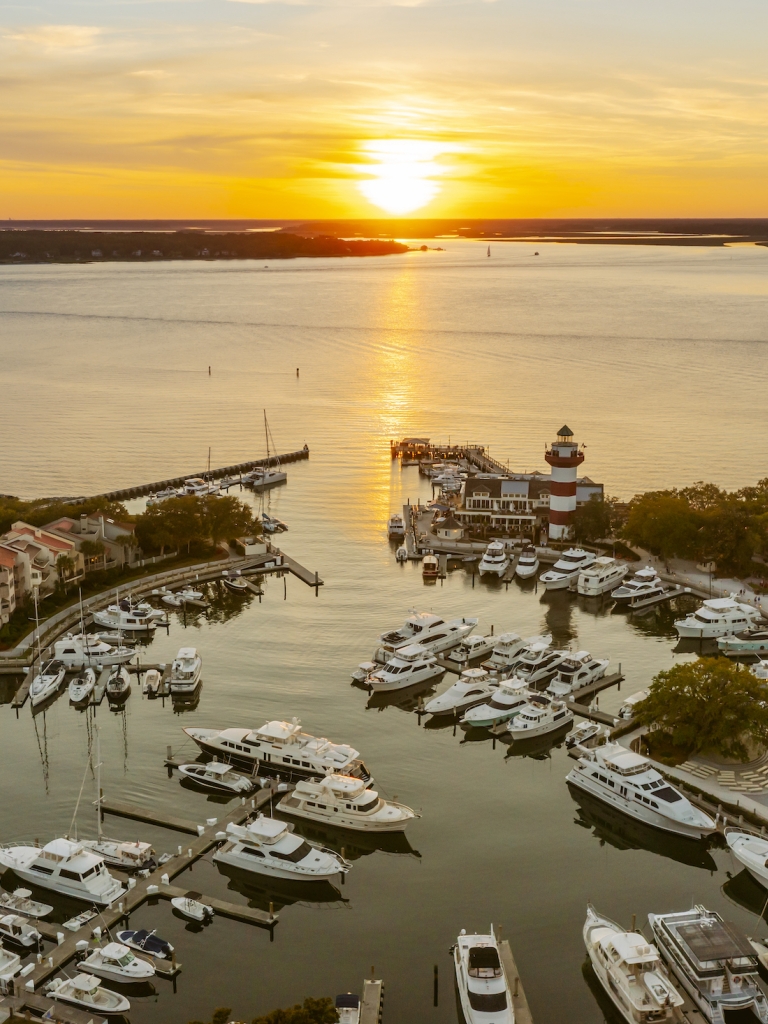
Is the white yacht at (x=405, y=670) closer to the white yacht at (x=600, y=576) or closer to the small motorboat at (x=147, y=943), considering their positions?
the white yacht at (x=600, y=576)

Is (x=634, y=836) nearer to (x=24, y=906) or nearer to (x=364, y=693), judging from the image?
(x=364, y=693)

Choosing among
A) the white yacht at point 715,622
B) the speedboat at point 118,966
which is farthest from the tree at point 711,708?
the speedboat at point 118,966

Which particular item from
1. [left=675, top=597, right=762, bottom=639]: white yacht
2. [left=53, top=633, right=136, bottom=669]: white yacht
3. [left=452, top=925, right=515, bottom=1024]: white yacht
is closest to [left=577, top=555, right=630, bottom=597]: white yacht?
[left=675, top=597, right=762, bottom=639]: white yacht

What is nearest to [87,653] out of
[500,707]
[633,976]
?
[500,707]

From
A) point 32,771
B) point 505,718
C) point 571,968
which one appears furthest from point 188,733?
point 571,968

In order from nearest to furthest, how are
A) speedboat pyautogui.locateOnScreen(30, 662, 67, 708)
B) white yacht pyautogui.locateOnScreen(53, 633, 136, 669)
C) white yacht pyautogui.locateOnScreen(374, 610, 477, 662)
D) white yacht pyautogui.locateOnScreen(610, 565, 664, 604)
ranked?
speedboat pyautogui.locateOnScreen(30, 662, 67, 708) < white yacht pyautogui.locateOnScreen(53, 633, 136, 669) < white yacht pyautogui.locateOnScreen(374, 610, 477, 662) < white yacht pyautogui.locateOnScreen(610, 565, 664, 604)

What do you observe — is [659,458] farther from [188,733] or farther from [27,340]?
[27,340]

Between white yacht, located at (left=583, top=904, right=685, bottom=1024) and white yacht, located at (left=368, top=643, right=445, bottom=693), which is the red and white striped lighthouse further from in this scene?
white yacht, located at (left=583, top=904, right=685, bottom=1024)
